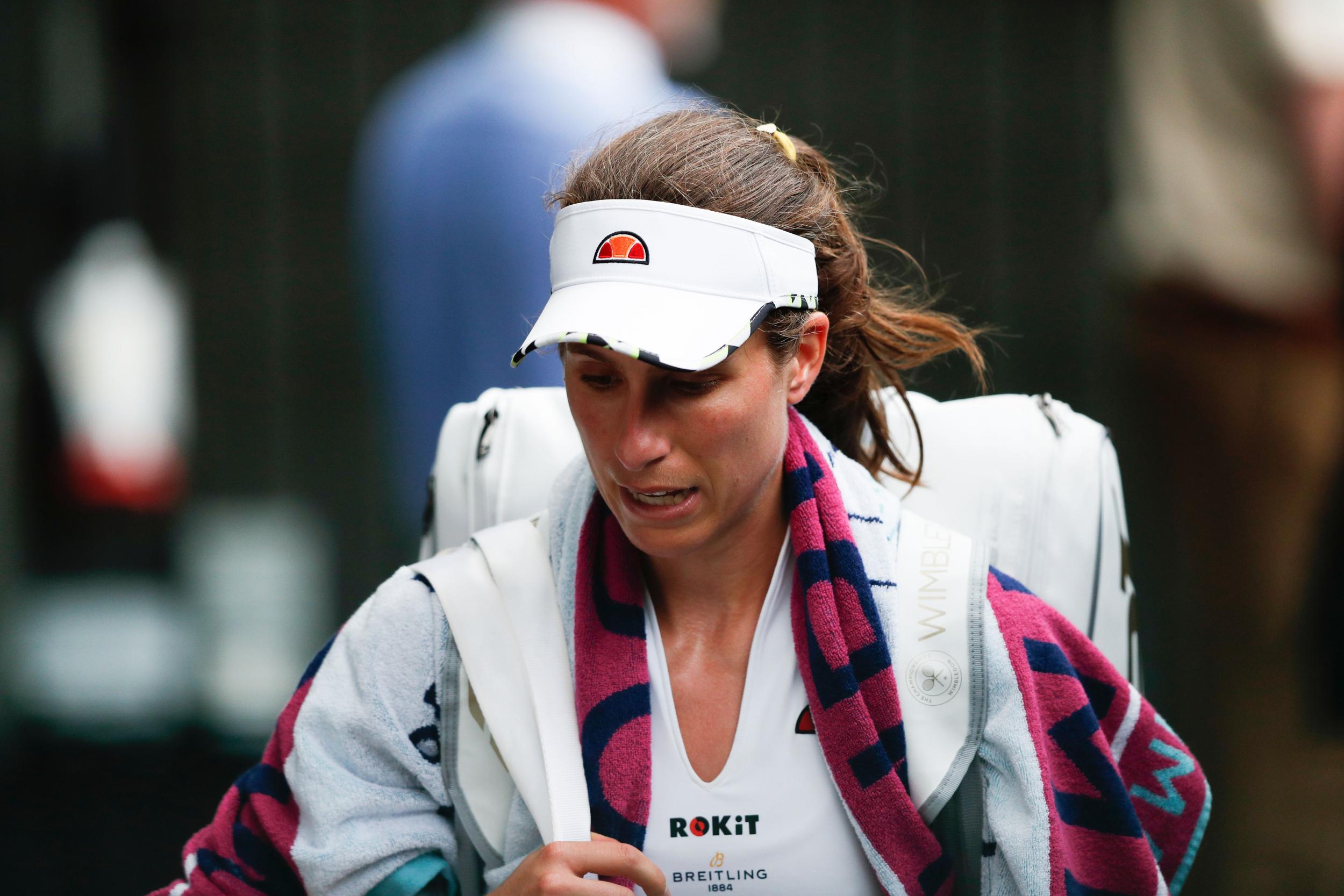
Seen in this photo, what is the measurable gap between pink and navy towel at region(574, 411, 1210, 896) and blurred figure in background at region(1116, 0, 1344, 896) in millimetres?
1911

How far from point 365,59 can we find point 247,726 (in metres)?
2.05

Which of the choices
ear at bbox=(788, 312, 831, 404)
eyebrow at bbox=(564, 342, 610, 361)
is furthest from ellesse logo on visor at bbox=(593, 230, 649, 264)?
ear at bbox=(788, 312, 831, 404)

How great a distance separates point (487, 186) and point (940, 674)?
1.28 m

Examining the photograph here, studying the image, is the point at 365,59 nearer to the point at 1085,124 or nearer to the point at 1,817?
the point at 1085,124

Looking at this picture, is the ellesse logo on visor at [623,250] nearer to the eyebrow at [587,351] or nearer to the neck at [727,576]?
the eyebrow at [587,351]

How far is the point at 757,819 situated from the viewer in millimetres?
A: 1788

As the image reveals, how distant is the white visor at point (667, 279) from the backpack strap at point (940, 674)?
0.41 metres

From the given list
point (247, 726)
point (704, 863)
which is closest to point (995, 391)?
point (247, 726)

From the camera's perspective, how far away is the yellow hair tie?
1.92 meters

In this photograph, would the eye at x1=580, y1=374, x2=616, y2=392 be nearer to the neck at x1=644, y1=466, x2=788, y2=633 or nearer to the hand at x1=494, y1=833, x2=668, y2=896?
the neck at x1=644, y1=466, x2=788, y2=633

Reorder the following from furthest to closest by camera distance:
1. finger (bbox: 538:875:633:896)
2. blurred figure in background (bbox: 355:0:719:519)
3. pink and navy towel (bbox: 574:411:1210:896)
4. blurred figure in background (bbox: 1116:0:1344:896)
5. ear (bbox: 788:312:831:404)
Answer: blurred figure in background (bbox: 1116:0:1344:896), blurred figure in background (bbox: 355:0:719:519), ear (bbox: 788:312:831:404), pink and navy towel (bbox: 574:411:1210:896), finger (bbox: 538:875:633:896)

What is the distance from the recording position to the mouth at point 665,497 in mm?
1756

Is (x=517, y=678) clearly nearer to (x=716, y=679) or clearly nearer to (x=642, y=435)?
(x=716, y=679)

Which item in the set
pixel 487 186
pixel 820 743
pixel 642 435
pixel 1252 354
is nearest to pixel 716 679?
pixel 820 743
